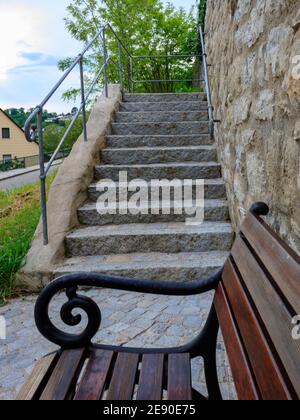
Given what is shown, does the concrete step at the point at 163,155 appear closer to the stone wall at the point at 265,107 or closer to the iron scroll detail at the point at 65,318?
the stone wall at the point at 265,107

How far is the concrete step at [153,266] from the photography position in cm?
241

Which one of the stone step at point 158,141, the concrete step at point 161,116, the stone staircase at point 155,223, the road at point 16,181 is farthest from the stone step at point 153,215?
the road at point 16,181

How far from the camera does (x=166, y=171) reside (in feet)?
10.8

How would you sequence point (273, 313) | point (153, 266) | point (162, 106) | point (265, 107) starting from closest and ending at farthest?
point (273, 313), point (265, 107), point (153, 266), point (162, 106)

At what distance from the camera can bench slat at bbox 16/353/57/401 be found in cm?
93

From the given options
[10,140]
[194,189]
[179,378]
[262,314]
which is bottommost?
[179,378]

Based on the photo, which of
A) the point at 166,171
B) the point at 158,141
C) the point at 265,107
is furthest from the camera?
the point at 158,141

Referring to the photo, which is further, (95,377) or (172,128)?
(172,128)

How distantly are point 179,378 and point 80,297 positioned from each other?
39 cm

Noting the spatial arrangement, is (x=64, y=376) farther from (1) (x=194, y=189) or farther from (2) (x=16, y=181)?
(2) (x=16, y=181)

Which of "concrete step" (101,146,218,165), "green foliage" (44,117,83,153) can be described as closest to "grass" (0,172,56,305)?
"concrete step" (101,146,218,165)
